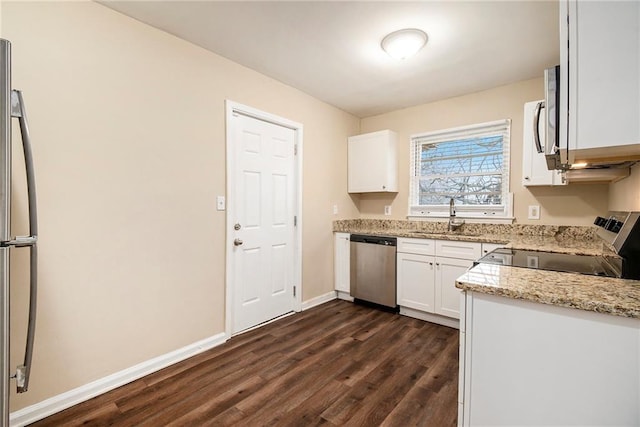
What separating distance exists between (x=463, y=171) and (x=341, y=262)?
180 centimetres

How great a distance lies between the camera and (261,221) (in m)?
2.96

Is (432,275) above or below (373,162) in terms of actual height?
below

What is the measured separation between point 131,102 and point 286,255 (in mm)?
1934

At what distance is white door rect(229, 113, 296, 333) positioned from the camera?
108 inches

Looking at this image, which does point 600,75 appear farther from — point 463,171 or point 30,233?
point 463,171

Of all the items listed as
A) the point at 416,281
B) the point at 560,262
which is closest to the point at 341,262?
the point at 416,281

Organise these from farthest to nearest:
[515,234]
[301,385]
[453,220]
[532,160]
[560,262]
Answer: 1. [453,220]
2. [515,234]
3. [532,160]
4. [301,385]
5. [560,262]

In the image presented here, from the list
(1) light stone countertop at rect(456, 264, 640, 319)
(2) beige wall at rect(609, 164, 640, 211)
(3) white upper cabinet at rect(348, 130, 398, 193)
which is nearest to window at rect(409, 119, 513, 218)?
(3) white upper cabinet at rect(348, 130, 398, 193)

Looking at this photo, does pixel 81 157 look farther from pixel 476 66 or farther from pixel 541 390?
pixel 476 66

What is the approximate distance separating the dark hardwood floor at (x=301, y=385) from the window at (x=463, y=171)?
1450mm

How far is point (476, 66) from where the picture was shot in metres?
2.69

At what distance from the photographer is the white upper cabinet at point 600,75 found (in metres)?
0.97

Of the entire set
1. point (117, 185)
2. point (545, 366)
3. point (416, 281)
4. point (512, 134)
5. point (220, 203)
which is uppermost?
point (512, 134)

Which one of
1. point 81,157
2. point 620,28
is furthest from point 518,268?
point 81,157
